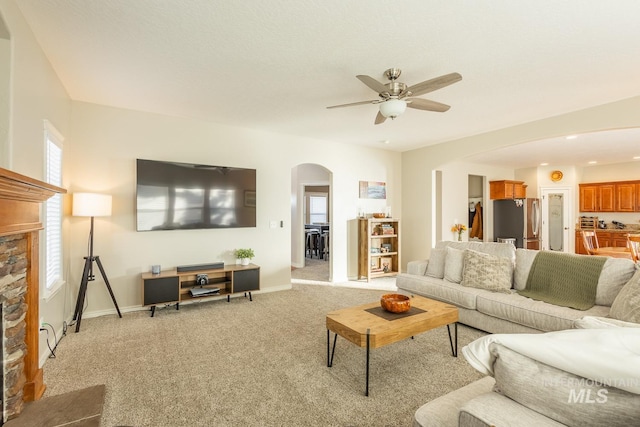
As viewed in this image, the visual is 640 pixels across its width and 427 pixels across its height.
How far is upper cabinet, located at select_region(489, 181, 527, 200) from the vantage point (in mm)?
7773

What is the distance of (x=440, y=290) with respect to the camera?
12.1 feet

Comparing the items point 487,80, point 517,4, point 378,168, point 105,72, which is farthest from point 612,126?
point 105,72

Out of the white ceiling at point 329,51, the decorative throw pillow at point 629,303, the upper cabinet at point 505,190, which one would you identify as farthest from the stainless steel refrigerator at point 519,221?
the decorative throw pillow at point 629,303

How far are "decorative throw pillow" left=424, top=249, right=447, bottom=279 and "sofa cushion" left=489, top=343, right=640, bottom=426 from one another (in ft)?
10.3

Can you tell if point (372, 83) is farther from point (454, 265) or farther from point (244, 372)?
point (244, 372)

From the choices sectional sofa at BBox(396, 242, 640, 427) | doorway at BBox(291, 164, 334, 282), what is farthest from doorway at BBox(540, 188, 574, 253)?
sectional sofa at BBox(396, 242, 640, 427)

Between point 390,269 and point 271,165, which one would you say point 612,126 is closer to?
point 390,269

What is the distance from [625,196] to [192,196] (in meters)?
9.83

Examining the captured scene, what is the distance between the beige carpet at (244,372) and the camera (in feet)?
6.64

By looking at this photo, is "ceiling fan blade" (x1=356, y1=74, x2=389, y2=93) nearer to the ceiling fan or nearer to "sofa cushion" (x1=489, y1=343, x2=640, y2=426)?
the ceiling fan

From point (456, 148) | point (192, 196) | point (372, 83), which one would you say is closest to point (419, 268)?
point (456, 148)

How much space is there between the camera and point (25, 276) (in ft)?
6.61

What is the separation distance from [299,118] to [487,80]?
2.35 m

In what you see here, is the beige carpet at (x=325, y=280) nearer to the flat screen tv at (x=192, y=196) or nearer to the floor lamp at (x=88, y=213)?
the flat screen tv at (x=192, y=196)
